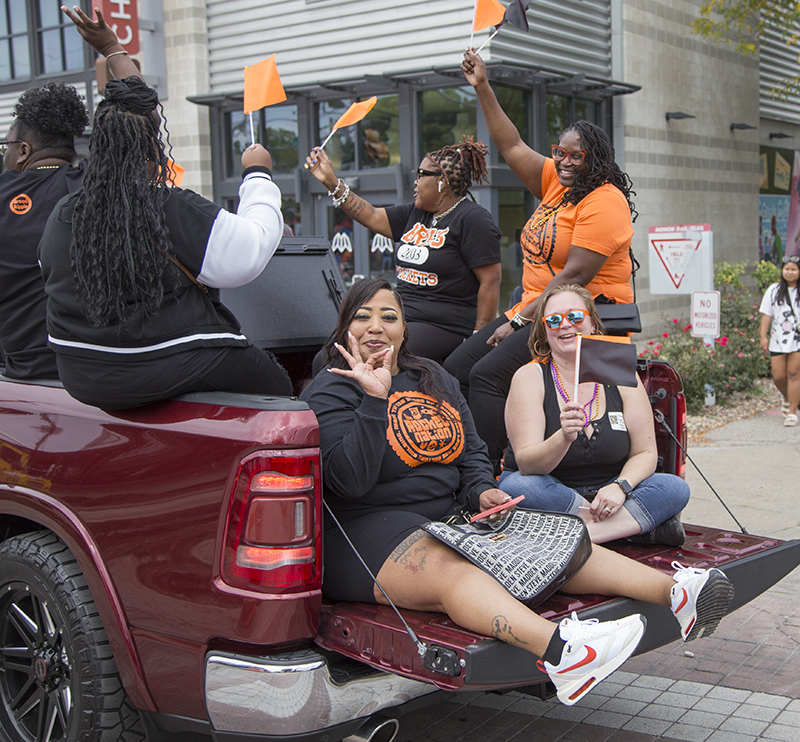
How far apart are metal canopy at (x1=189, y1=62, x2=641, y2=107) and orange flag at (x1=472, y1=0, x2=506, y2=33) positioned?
6.41 metres

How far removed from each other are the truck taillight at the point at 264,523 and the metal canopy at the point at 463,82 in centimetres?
911

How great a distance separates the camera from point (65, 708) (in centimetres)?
289

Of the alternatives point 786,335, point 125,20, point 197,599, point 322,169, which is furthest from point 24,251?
point 125,20

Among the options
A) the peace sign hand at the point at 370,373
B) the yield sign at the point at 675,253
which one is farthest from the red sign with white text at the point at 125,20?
the peace sign hand at the point at 370,373

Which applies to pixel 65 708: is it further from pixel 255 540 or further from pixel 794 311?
pixel 794 311

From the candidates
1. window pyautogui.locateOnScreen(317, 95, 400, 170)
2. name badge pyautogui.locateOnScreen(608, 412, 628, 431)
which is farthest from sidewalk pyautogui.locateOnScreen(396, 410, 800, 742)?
window pyautogui.locateOnScreen(317, 95, 400, 170)

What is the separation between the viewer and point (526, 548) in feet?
9.55

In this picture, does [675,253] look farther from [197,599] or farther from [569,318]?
[197,599]

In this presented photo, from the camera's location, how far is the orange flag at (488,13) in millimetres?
4531

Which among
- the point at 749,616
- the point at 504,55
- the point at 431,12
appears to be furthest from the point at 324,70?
the point at 749,616

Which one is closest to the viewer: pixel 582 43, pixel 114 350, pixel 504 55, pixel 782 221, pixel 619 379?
pixel 114 350

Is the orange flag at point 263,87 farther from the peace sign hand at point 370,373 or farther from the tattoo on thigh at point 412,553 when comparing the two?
the tattoo on thigh at point 412,553

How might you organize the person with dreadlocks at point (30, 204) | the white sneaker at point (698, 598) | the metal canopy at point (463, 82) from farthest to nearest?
the metal canopy at point (463, 82) < the person with dreadlocks at point (30, 204) < the white sneaker at point (698, 598)

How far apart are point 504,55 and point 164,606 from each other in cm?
974
